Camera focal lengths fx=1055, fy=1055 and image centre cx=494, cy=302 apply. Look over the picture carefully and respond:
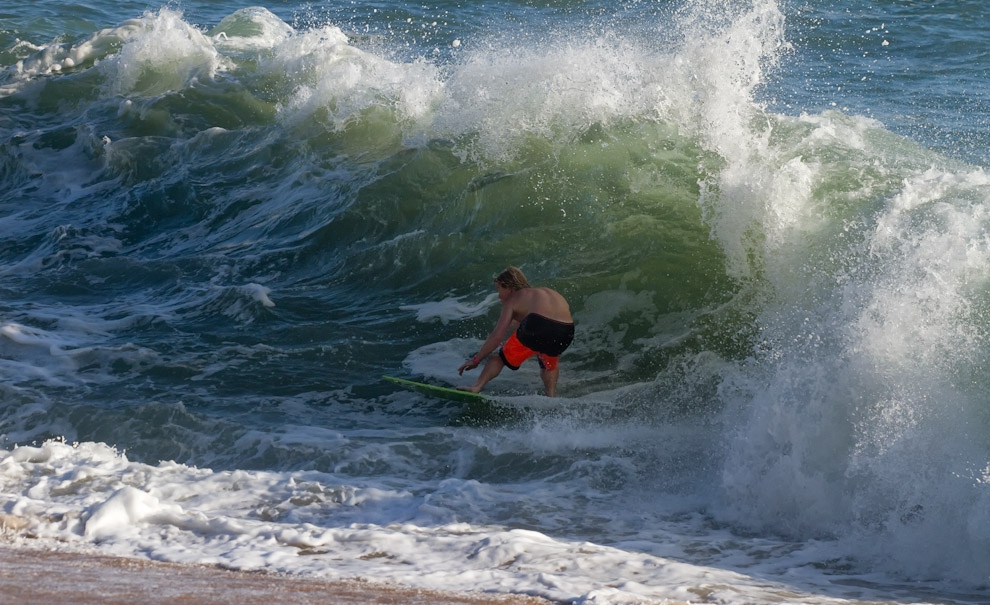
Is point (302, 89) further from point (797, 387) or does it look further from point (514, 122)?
point (797, 387)

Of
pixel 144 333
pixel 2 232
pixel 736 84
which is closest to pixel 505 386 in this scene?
pixel 144 333

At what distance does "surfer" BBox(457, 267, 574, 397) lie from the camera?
25.0ft

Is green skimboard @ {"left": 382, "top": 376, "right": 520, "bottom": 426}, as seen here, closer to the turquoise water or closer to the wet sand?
the turquoise water

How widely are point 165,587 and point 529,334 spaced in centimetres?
394

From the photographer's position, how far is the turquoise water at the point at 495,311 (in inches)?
205

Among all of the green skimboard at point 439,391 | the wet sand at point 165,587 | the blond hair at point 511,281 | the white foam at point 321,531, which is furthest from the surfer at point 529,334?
the wet sand at point 165,587

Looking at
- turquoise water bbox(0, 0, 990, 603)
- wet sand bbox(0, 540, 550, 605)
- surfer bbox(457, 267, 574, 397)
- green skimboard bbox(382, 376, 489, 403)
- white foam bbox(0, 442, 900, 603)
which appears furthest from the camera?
surfer bbox(457, 267, 574, 397)

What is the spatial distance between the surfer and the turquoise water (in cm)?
30

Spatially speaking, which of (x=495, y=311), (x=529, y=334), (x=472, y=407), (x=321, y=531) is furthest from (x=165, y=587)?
(x=495, y=311)

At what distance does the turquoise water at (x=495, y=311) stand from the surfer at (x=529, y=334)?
0.97ft

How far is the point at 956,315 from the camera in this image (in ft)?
20.5

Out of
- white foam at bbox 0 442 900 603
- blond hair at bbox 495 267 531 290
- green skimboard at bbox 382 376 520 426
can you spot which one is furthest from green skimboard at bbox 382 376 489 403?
white foam at bbox 0 442 900 603

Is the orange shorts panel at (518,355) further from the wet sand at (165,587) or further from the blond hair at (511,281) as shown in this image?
the wet sand at (165,587)

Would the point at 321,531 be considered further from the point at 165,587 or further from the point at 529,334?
the point at 529,334
